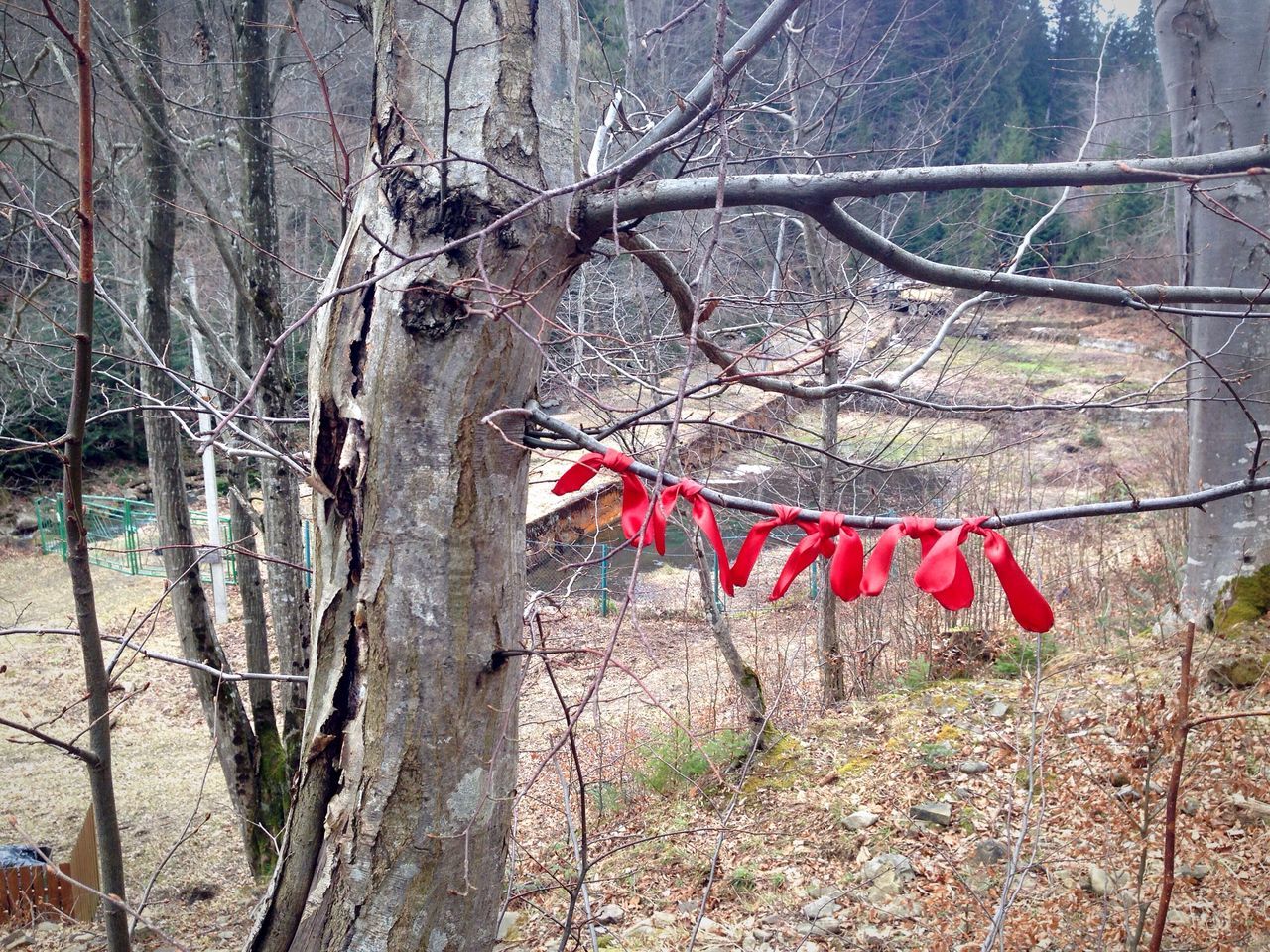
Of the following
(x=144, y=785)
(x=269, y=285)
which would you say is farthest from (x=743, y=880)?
(x=144, y=785)

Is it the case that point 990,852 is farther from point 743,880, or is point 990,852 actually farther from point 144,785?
point 144,785

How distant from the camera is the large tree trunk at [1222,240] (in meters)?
4.30

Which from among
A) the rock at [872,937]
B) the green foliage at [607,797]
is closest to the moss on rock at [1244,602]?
the rock at [872,937]

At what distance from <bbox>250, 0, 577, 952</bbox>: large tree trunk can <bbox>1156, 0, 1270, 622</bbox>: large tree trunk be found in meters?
3.76

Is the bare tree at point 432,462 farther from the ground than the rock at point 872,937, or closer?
farther from the ground

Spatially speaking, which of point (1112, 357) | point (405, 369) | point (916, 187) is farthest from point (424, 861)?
point (1112, 357)

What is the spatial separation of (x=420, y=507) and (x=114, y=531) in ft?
53.1

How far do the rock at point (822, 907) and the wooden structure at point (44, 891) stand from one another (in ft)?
14.2

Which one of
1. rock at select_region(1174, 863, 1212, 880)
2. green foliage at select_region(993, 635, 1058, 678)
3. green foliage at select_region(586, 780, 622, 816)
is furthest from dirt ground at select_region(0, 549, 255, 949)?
green foliage at select_region(993, 635, 1058, 678)

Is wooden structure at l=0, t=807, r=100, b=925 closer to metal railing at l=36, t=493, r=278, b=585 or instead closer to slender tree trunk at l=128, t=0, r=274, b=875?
slender tree trunk at l=128, t=0, r=274, b=875

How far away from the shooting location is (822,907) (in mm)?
3820

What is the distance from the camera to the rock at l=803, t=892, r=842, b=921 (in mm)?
3781

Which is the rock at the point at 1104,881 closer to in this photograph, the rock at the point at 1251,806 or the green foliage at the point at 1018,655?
the rock at the point at 1251,806

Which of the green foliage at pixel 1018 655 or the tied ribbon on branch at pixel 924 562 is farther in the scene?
the green foliage at pixel 1018 655
